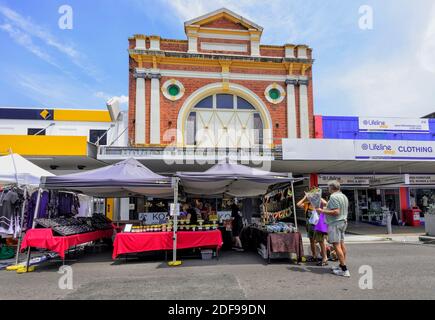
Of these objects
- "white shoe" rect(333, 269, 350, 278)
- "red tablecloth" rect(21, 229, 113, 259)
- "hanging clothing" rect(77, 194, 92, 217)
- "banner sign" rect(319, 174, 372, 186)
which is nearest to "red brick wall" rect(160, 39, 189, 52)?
"hanging clothing" rect(77, 194, 92, 217)

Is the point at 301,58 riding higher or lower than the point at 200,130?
higher

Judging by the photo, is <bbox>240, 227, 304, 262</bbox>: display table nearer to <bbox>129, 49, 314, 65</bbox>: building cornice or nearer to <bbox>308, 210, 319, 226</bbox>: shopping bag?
<bbox>308, 210, 319, 226</bbox>: shopping bag

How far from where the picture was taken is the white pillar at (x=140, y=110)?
56.1ft

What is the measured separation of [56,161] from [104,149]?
12.0ft

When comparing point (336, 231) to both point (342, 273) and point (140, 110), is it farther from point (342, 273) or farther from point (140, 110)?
point (140, 110)

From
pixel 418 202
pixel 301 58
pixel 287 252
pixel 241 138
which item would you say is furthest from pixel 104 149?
pixel 418 202

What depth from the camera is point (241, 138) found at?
1798 cm

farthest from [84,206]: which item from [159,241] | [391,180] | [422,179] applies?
[422,179]

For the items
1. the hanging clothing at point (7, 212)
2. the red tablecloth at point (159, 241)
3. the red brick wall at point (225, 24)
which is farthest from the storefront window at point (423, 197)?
the hanging clothing at point (7, 212)

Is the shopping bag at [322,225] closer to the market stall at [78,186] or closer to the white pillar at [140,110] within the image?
the market stall at [78,186]

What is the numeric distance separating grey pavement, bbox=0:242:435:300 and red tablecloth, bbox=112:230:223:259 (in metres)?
0.38
